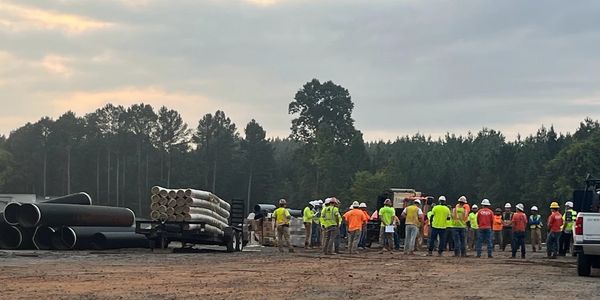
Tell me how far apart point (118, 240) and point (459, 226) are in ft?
37.0

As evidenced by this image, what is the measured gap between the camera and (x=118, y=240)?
29.7 m

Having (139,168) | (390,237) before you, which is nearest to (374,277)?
(390,237)

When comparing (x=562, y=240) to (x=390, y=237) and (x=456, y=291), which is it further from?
(x=456, y=291)

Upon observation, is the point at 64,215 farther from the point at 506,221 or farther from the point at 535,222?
the point at 535,222

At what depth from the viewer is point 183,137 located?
12706cm

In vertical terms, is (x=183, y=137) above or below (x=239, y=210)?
above

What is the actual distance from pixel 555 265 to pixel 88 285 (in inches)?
506

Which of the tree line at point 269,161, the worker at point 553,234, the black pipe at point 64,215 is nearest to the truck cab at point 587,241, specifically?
the worker at point 553,234

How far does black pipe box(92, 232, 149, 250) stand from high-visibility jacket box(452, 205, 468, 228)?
10540 millimetres

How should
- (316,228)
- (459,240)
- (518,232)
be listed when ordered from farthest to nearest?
1. (316,228)
2. (518,232)
3. (459,240)

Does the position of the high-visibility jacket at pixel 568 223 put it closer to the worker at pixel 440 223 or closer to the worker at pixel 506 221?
the worker at pixel 440 223

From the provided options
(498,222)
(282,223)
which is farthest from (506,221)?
(282,223)

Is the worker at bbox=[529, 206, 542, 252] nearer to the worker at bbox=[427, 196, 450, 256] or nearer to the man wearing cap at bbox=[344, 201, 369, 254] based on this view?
the worker at bbox=[427, 196, 450, 256]

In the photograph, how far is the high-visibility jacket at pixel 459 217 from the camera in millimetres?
26703
